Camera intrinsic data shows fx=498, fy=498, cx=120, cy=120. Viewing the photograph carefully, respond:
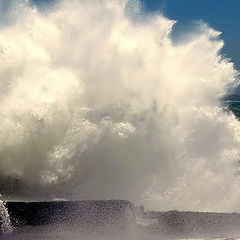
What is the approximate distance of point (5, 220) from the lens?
9508 mm

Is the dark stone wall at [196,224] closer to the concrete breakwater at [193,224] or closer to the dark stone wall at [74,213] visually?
the concrete breakwater at [193,224]

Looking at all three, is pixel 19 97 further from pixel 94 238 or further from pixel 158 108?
pixel 94 238

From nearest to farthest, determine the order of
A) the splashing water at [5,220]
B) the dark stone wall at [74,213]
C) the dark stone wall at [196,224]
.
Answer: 1. the splashing water at [5,220]
2. the dark stone wall at [74,213]
3. the dark stone wall at [196,224]

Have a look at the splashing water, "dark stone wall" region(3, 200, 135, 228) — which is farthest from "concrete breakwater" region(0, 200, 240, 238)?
the splashing water

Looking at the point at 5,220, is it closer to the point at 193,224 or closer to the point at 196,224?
the point at 193,224

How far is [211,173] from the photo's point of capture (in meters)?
20.2

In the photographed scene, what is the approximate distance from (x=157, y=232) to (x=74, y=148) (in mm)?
5486

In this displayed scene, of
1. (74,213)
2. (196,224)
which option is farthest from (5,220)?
(196,224)

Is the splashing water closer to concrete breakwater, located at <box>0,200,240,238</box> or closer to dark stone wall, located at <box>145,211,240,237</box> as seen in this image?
concrete breakwater, located at <box>0,200,240,238</box>

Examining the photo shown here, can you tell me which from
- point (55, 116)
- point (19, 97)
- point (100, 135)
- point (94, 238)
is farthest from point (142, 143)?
point (94, 238)

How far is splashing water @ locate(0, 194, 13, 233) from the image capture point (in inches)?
369

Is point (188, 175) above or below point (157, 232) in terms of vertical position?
above

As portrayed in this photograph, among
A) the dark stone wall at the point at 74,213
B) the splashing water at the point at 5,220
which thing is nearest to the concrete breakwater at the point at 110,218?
the dark stone wall at the point at 74,213

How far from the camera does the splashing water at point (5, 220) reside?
938 centimetres
